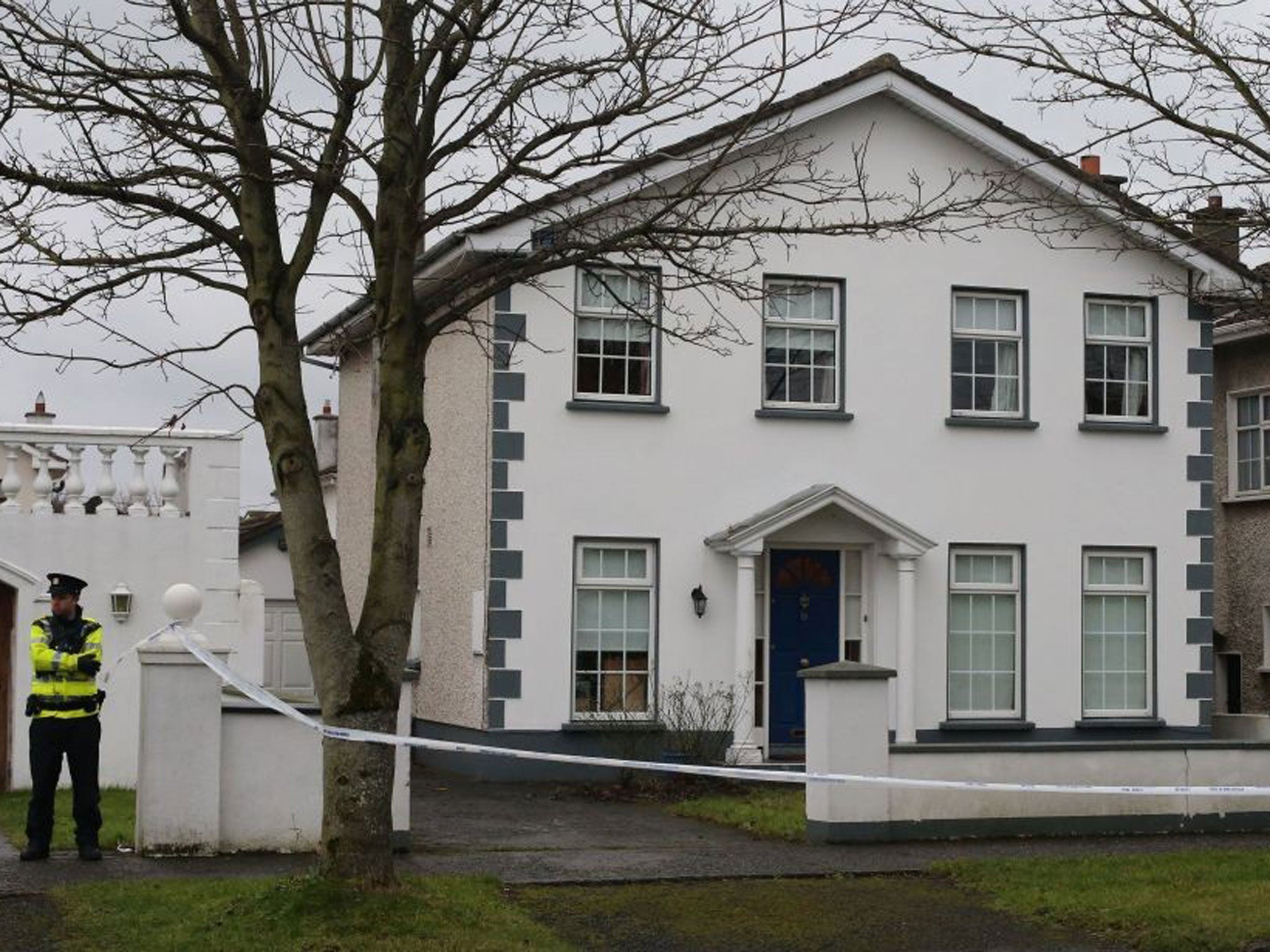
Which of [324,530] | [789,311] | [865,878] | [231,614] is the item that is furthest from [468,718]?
[324,530]

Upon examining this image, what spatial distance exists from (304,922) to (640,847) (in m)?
4.72

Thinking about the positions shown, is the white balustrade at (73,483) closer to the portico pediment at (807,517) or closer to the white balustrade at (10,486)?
the white balustrade at (10,486)

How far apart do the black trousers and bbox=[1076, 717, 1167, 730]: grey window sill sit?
38.9ft

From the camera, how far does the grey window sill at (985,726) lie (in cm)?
2086

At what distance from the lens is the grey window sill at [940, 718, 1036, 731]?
821 inches

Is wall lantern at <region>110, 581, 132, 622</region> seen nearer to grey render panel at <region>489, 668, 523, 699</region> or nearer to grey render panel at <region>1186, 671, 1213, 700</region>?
grey render panel at <region>489, 668, 523, 699</region>

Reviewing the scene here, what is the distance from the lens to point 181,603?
43.1 ft

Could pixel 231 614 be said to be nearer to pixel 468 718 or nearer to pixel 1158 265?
pixel 468 718

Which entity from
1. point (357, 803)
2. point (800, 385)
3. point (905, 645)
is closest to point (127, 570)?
point (800, 385)

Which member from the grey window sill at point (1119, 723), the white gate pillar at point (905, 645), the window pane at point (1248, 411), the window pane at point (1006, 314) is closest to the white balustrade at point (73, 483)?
the white gate pillar at point (905, 645)

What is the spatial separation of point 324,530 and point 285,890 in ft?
6.02

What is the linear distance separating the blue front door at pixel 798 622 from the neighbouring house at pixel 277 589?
953 centimetres

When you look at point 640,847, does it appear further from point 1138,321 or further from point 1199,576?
point 1138,321

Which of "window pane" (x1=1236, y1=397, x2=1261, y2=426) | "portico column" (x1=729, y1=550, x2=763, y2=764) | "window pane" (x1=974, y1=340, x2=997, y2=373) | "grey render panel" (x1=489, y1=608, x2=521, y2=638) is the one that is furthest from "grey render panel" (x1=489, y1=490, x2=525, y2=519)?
"window pane" (x1=1236, y1=397, x2=1261, y2=426)
